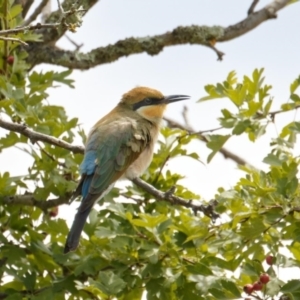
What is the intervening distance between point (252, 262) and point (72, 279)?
75 centimetres

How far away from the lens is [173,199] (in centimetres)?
357

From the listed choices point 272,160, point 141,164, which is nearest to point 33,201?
point 141,164

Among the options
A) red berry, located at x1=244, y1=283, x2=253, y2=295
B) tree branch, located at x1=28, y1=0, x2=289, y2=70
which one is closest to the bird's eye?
tree branch, located at x1=28, y1=0, x2=289, y2=70

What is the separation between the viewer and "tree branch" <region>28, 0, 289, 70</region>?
4.66m

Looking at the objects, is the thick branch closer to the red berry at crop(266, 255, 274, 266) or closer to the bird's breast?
the bird's breast

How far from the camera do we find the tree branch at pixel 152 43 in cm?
466

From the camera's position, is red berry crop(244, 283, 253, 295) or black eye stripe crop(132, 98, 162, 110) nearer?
red berry crop(244, 283, 253, 295)

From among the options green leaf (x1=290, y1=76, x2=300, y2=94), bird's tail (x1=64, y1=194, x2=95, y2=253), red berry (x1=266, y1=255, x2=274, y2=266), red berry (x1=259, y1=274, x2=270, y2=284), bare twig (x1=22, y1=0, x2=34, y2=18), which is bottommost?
red berry (x1=259, y1=274, x2=270, y2=284)

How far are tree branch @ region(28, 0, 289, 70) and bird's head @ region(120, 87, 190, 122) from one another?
0.78 feet

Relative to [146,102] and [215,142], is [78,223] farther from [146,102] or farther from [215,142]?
[146,102]

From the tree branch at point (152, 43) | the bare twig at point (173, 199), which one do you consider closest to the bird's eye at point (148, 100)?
the tree branch at point (152, 43)

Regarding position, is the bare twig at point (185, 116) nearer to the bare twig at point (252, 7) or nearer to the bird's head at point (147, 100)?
the bird's head at point (147, 100)

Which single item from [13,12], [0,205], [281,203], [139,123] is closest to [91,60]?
[139,123]

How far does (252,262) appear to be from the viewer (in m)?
3.08
